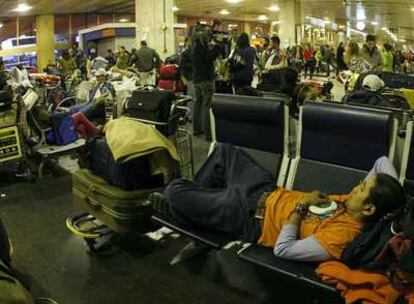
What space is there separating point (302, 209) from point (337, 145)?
1.60ft

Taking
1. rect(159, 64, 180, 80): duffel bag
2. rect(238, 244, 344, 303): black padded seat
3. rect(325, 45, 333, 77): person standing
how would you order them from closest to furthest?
rect(238, 244, 344, 303): black padded seat
rect(159, 64, 180, 80): duffel bag
rect(325, 45, 333, 77): person standing

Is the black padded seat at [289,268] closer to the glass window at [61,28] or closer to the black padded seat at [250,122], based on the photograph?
the black padded seat at [250,122]

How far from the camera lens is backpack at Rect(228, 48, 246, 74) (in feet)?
19.4

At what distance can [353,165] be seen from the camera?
7.87 ft

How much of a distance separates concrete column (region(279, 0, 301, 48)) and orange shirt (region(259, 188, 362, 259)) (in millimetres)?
15753

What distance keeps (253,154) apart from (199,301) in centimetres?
94

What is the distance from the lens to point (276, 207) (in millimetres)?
2283

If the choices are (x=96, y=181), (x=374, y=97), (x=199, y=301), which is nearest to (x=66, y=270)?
(x=96, y=181)

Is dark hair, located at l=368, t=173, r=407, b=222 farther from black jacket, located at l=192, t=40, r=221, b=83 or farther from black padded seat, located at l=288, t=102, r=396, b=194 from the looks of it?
black jacket, located at l=192, t=40, r=221, b=83

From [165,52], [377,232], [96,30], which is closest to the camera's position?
[377,232]

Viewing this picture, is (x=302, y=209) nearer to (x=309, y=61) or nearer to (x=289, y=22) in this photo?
(x=309, y=61)

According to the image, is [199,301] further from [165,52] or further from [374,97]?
[165,52]

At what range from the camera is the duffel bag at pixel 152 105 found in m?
3.22

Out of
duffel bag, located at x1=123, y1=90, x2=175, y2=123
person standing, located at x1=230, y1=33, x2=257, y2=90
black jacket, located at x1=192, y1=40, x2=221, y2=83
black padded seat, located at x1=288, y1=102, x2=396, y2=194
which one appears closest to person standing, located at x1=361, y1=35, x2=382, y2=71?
person standing, located at x1=230, y1=33, x2=257, y2=90
